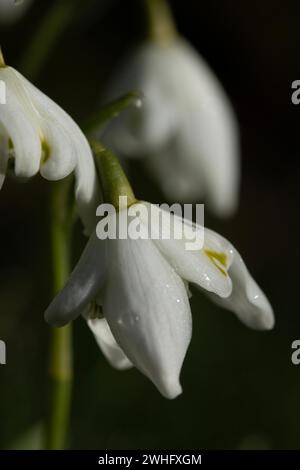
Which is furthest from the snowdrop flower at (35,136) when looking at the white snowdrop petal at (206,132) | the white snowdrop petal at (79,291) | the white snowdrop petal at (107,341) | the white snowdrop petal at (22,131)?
the white snowdrop petal at (206,132)

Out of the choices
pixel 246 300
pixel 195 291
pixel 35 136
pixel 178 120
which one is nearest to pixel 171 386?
pixel 246 300

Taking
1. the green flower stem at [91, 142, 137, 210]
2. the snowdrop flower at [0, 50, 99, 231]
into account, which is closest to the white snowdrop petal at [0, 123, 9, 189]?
the snowdrop flower at [0, 50, 99, 231]

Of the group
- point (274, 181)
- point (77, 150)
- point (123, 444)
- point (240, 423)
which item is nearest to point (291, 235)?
point (274, 181)

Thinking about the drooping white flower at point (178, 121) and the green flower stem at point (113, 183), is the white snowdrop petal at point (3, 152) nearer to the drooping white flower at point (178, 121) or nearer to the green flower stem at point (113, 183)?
the green flower stem at point (113, 183)

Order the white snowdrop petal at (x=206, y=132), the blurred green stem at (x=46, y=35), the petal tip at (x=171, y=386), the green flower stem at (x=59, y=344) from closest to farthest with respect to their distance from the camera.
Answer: the petal tip at (x=171, y=386)
the green flower stem at (x=59, y=344)
the blurred green stem at (x=46, y=35)
the white snowdrop petal at (x=206, y=132)

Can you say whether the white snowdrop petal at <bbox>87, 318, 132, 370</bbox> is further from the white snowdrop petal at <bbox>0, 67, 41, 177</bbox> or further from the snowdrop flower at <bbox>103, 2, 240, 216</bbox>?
the snowdrop flower at <bbox>103, 2, 240, 216</bbox>

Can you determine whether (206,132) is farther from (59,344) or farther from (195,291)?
(59,344)
